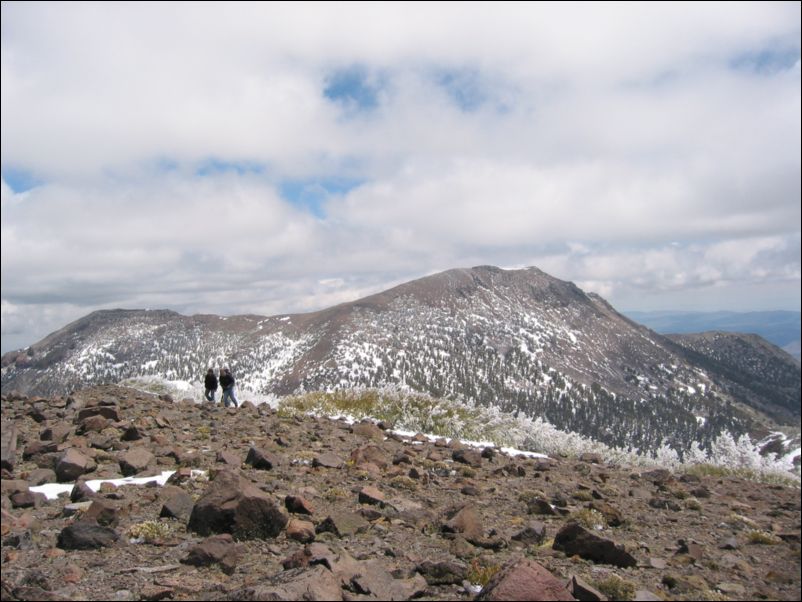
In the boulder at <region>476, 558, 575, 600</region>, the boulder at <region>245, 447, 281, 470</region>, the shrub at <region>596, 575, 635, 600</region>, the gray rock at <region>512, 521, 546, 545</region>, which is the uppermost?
the boulder at <region>476, 558, 575, 600</region>

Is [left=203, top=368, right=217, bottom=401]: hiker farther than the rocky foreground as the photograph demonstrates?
Yes

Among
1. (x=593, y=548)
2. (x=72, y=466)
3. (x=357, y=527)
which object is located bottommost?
(x=593, y=548)

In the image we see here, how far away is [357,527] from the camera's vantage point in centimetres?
907

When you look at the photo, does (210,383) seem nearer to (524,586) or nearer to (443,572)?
(443,572)

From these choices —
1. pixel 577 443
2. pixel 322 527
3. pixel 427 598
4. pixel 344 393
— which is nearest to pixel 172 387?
pixel 344 393

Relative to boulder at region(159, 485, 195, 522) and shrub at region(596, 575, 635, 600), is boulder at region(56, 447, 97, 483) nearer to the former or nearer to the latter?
boulder at region(159, 485, 195, 522)

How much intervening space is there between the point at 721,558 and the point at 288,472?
9.12 m

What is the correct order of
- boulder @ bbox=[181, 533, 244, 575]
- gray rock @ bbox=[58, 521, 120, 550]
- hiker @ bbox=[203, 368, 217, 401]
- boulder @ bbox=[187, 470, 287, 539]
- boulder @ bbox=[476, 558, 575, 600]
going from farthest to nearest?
hiker @ bbox=[203, 368, 217, 401], boulder @ bbox=[187, 470, 287, 539], gray rock @ bbox=[58, 521, 120, 550], boulder @ bbox=[181, 533, 244, 575], boulder @ bbox=[476, 558, 575, 600]

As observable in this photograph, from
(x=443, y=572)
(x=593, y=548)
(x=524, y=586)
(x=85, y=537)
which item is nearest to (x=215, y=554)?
(x=85, y=537)

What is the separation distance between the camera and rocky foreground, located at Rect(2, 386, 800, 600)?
6.79 metres

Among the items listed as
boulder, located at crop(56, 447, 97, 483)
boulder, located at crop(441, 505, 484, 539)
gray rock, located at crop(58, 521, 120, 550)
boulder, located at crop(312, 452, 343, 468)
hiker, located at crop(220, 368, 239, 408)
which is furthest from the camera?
hiker, located at crop(220, 368, 239, 408)

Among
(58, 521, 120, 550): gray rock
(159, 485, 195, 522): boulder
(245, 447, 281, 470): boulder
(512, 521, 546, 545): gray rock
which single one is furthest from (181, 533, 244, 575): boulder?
(245, 447, 281, 470): boulder

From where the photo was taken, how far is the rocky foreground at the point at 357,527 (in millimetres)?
6789

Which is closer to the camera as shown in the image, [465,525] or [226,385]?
[465,525]
